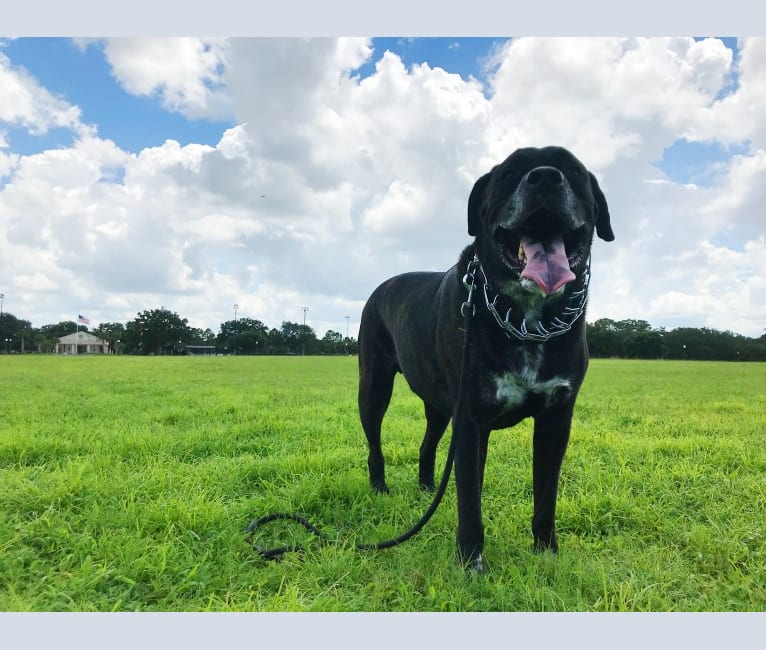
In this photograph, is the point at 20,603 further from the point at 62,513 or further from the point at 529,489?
the point at 529,489

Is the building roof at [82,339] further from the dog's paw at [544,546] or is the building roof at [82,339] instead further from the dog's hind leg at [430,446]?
the dog's paw at [544,546]

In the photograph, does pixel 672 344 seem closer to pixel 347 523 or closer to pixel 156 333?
pixel 347 523

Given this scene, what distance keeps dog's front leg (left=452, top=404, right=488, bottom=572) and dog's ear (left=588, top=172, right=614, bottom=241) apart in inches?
56.2

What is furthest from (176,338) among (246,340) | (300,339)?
(300,339)

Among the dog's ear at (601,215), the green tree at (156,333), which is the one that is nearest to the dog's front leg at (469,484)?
the dog's ear at (601,215)

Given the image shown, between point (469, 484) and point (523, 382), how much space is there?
2.27 feet

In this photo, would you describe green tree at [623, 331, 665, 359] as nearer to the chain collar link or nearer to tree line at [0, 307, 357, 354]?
tree line at [0, 307, 357, 354]

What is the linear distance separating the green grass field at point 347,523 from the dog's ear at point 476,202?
209cm

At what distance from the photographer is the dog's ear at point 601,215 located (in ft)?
10.4

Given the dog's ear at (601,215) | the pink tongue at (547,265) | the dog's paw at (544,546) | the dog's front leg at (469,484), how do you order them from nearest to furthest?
the pink tongue at (547,265)
the dog's front leg at (469,484)
the dog's ear at (601,215)
the dog's paw at (544,546)

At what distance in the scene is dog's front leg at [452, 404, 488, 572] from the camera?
304 centimetres

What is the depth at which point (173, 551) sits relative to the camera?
319cm

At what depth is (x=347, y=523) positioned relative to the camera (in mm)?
3930

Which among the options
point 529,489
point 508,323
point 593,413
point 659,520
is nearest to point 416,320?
point 508,323
